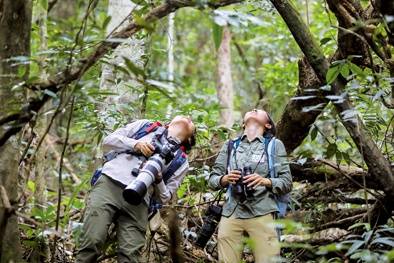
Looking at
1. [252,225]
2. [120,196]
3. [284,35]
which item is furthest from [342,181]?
[284,35]

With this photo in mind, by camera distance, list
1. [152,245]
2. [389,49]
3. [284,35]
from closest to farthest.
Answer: [389,49] < [152,245] < [284,35]

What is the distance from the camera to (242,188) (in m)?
5.06

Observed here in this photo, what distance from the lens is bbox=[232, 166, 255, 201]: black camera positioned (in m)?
5.05

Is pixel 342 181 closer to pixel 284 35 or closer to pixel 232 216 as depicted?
pixel 232 216

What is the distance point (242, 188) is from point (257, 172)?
0.25 metres

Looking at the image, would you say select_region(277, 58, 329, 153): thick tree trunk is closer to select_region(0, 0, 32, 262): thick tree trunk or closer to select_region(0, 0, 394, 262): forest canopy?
select_region(0, 0, 394, 262): forest canopy


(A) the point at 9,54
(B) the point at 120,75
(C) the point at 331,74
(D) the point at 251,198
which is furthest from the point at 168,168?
(B) the point at 120,75

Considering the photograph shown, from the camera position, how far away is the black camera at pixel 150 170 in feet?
14.6

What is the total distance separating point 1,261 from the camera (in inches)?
140

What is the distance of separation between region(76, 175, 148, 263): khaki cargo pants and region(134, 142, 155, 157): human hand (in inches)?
14.1

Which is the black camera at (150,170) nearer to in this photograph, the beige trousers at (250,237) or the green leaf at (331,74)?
the beige trousers at (250,237)

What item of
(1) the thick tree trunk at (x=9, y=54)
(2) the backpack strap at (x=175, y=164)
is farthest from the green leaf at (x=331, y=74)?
(1) the thick tree trunk at (x=9, y=54)

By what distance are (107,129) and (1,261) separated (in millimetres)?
2606

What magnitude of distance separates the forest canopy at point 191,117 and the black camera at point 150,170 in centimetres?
38
